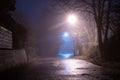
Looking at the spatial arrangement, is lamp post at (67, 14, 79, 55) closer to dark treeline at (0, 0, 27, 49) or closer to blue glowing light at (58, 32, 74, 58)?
dark treeline at (0, 0, 27, 49)

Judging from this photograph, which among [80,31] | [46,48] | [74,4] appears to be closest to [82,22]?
[80,31]

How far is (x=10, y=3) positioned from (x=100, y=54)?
468 inches

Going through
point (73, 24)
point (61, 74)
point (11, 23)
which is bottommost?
point (61, 74)

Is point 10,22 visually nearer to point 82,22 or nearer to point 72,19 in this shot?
point 72,19

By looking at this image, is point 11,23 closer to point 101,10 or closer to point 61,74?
point 101,10

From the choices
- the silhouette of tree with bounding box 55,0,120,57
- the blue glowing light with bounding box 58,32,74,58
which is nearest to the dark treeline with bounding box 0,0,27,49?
the silhouette of tree with bounding box 55,0,120,57

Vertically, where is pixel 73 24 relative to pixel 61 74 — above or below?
above

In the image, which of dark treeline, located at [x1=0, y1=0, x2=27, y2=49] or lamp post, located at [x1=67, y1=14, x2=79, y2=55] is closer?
dark treeline, located at [x1=0, y1=0, x2=27, y2=49]

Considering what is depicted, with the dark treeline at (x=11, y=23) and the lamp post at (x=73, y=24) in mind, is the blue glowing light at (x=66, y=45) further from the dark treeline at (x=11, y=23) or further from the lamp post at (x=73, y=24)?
the dark treeline at (x=11, y=23)

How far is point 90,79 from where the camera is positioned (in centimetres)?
1217

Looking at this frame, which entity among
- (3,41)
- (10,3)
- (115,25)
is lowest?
(3,41)

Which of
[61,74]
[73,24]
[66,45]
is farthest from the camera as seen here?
[66,45]

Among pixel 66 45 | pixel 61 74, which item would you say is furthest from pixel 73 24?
pixel 66 45

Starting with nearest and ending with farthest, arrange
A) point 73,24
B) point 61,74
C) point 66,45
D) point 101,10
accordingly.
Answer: point 61,74 < point 101,10 < point 73,24 < point 66,45
